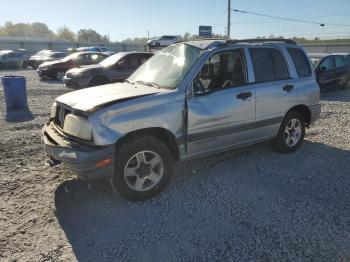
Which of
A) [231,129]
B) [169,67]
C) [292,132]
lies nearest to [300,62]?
[292,132]

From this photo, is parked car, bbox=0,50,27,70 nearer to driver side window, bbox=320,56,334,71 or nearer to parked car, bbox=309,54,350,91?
parked car, bbox=309,54,350,91

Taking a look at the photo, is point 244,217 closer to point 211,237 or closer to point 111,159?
point 211,237

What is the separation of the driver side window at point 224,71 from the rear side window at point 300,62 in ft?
3.89

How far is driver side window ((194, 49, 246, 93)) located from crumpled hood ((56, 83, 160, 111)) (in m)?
0.80

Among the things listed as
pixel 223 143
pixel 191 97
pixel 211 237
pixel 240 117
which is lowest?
pixel 211 237

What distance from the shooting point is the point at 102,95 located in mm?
4469

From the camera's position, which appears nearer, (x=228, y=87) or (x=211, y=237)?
(x=211, y=237)

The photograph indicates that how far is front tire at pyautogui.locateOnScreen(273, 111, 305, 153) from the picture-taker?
5.93 meters

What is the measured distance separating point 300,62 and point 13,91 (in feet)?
25.0

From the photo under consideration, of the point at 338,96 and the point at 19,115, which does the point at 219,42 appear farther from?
the point at 338,96

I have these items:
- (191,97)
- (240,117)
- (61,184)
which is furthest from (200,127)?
(61,184)

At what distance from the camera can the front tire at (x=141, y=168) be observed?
4.13m

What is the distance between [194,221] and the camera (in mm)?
3955

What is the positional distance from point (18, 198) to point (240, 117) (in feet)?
10.3
